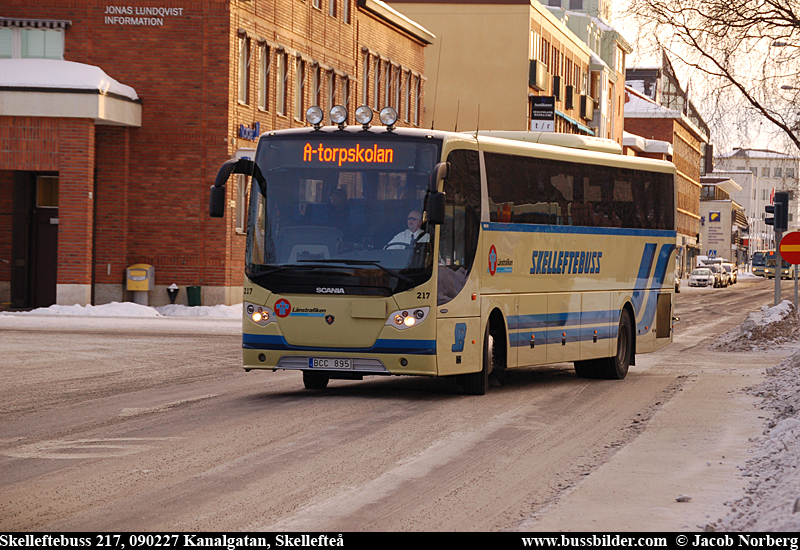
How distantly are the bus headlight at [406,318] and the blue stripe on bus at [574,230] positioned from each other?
171 centimetres

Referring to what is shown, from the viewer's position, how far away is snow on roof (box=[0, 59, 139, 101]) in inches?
1319

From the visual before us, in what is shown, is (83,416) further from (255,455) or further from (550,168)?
(550,168)

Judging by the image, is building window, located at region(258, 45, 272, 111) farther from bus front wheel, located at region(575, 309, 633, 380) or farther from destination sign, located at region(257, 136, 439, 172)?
destination sign, located at region(257, 136, 439, 172)

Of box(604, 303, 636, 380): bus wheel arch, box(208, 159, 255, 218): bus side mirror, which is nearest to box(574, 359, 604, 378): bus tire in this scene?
box(604, 303, 636, 380): bus wheel arch

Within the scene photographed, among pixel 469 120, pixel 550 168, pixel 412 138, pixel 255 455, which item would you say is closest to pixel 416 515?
pixel 255 455

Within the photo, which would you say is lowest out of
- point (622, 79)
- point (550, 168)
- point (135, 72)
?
point (550, 168)

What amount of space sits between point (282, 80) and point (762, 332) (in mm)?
20016

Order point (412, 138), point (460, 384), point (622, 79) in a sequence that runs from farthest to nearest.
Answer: point (622, 79) < point (460, 384) < point (412, 138)

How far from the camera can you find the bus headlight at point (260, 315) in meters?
14.9

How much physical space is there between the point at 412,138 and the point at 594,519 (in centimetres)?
774

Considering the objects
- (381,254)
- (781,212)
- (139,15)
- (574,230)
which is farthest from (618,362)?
(139,15)

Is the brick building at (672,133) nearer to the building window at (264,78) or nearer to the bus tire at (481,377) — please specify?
the building window at (264,78)

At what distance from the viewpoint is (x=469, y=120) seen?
72500 millimetres

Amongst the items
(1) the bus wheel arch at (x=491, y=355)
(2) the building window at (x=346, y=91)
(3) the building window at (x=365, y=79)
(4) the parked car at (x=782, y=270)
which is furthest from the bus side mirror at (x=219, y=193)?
(4) the parked car at (x=782, y=270)
